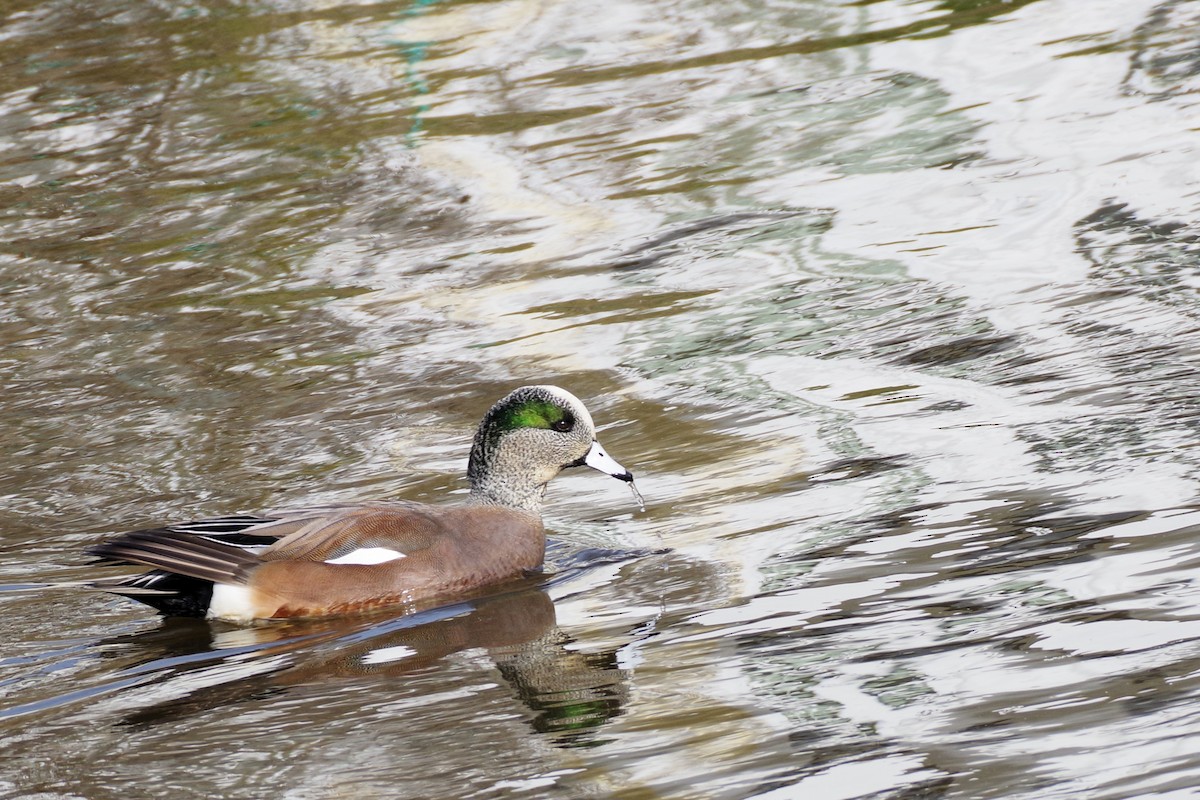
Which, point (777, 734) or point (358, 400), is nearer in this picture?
point (777, 734)

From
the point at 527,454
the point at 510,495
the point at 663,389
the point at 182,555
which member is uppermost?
the point at 182,555

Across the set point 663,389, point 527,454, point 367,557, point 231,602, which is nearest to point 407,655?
point 367,557

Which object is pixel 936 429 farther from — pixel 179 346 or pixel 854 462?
pixel 179 346

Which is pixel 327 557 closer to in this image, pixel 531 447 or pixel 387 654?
pixel 387 654

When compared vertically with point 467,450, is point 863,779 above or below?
above

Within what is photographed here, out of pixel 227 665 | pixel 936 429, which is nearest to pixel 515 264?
pixel 936 429

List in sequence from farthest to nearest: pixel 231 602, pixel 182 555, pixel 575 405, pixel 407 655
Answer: pixel 575 405
pixel 231 602
pixel 182 555
pixel 407 655

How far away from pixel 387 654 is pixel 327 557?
2.33 feet

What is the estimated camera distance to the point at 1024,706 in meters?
4.15

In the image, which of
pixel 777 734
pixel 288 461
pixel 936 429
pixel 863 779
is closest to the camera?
pixel 863 779

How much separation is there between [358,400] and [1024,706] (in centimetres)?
436

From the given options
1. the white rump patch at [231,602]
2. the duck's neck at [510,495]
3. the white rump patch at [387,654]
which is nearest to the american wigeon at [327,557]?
the white rump patch at [231,602]

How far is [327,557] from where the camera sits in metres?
5.93

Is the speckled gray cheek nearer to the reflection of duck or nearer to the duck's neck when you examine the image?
the duck's neck
